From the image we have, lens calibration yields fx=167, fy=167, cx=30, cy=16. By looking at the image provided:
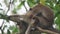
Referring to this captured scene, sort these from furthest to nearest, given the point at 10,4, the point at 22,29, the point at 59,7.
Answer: the point at 10,4 < the point at 59,7 < the point at 22,29

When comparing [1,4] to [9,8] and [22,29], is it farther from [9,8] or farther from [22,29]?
[22,29]

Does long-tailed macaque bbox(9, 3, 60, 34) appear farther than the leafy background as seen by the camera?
No

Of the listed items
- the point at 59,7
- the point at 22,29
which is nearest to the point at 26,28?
the point at 22,29

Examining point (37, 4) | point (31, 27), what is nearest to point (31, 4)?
point (37, 4)

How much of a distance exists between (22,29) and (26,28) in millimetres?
32

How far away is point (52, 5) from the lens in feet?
3.34

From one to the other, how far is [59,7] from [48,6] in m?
0.13

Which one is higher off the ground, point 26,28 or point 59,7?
point 59,7

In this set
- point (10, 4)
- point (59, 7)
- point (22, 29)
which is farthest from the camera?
point (10, 4)

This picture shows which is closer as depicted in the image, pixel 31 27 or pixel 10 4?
pixel 31 27

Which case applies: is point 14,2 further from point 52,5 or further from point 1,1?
point 52,5

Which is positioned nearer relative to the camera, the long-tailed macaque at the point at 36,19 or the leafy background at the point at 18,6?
the long-tailed macaque at the point at 36,19

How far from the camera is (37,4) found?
108 cm

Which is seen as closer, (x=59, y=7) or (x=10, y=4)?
(x=59, y=7)
